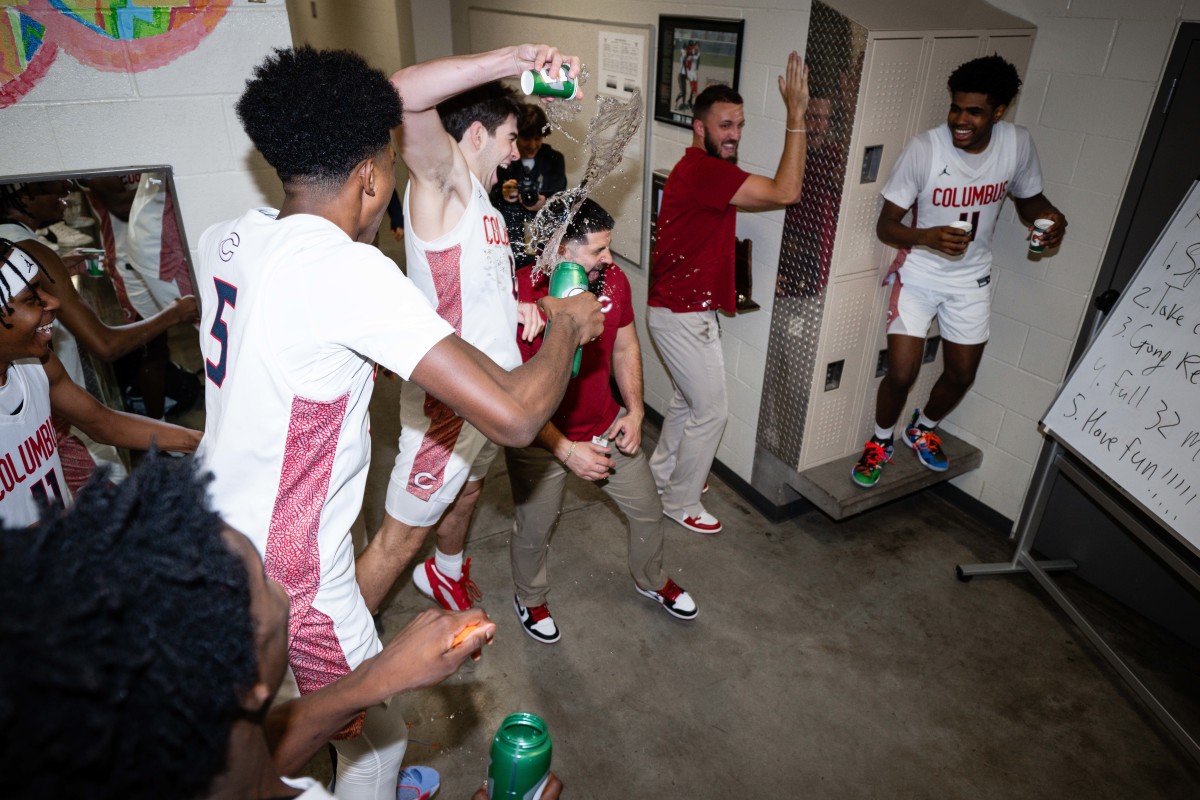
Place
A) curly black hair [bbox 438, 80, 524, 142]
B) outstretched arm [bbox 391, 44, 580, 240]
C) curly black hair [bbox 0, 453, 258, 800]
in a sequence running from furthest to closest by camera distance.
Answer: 1. curly black hair [bbox 438, 80, 524, 142]
2. outstretched arm [bbox 391, 44, 580, 240]
3. curly black hair [bbox 0, 453, 258, 800]

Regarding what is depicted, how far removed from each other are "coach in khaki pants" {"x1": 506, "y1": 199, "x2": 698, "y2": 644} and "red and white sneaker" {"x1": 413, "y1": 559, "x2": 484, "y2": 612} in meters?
0.24

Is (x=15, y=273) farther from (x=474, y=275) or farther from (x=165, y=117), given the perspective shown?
(x=474, y=275)

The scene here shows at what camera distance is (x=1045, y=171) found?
10.7ft

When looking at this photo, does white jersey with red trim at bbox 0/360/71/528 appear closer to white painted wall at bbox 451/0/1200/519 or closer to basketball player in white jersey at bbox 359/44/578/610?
basketball player in white jersey at bbox 359/44/578/610

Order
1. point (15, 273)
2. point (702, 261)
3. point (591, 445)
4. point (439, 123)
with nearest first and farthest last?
point (15, 273)
point (439, 123)
point (591, 445)
point (702, 261)

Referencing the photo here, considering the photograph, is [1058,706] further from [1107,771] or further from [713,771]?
[713,771]

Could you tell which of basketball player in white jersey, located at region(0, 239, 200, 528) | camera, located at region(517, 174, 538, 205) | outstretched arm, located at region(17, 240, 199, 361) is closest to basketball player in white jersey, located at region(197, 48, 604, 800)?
basketball player in white jersey, located at region(0, 239, 200, 528)

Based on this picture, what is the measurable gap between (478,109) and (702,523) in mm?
2206

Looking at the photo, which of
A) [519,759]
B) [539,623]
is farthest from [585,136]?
[519,759]

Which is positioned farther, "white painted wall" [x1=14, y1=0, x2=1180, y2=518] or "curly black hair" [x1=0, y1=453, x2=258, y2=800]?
"white painted wall" [x1=14, y1=0, x2=1180, y2=518]

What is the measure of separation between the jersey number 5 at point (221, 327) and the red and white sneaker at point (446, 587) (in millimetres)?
1693

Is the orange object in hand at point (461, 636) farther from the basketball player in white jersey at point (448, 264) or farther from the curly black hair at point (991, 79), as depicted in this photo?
the curly black hair at point (991, 79)

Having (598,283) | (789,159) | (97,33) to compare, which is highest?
(97,33)

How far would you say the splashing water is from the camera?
2594 millimetres
